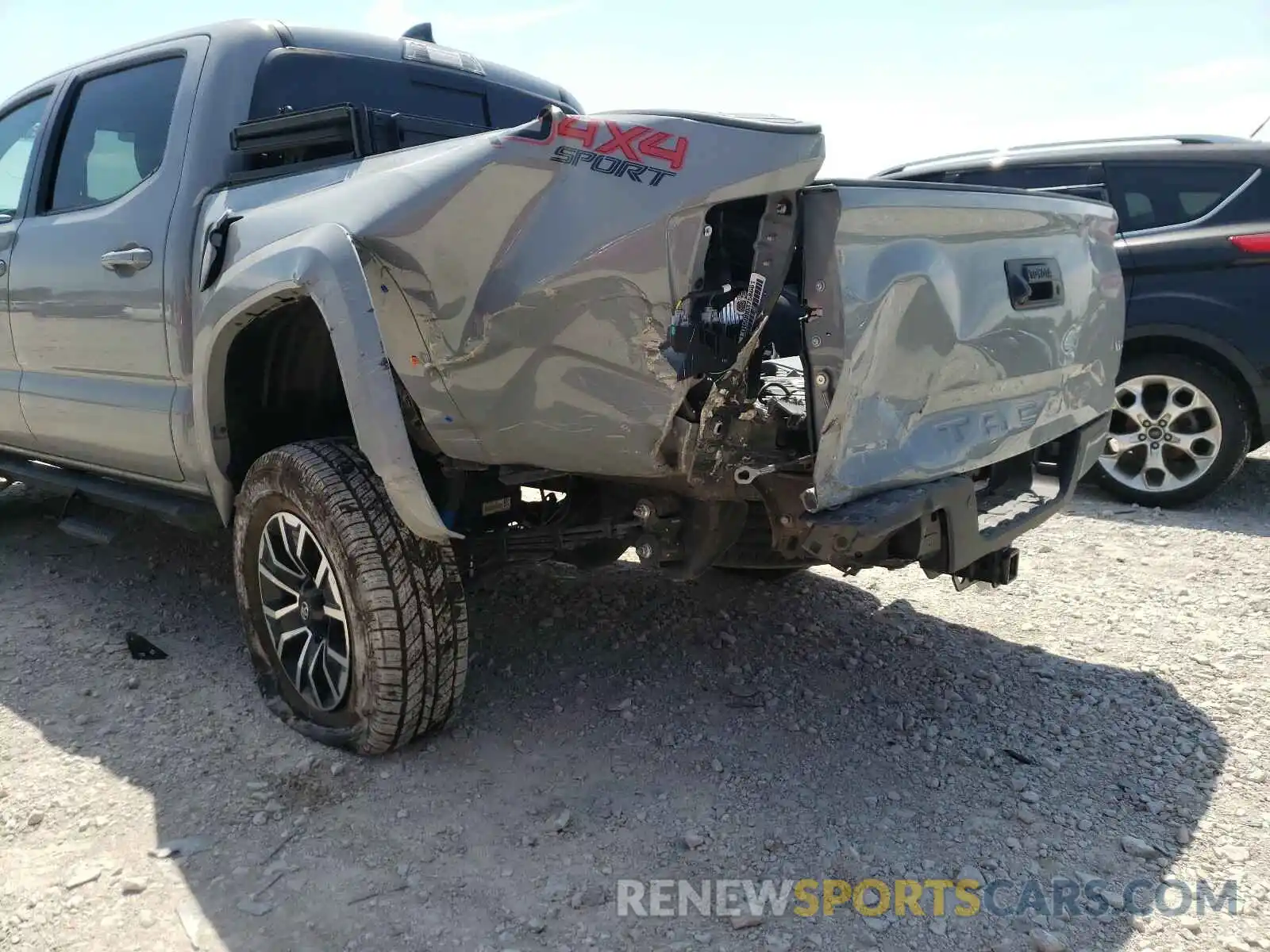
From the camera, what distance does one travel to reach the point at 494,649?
353 cm

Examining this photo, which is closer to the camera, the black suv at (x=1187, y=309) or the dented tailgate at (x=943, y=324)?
the dented tailgate at (x=943, y=324)

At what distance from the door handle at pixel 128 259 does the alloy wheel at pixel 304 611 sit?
989 millimetres

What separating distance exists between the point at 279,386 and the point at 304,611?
2.55 feet

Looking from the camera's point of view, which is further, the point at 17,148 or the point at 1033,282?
the point at 17,148

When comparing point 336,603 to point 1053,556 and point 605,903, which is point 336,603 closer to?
point 605,903

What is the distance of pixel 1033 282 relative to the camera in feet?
9.02

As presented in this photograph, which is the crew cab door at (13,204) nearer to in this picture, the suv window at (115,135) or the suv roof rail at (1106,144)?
the suv window at (115,135)

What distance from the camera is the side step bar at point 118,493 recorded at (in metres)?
3.38

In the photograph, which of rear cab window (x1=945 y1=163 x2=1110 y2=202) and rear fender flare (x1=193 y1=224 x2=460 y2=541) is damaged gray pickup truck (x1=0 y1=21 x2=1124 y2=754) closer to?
rear fender flare (x1=193 y1=224 x2=460 y2=541)

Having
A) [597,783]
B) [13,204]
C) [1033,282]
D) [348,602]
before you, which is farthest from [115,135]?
[1033,282]

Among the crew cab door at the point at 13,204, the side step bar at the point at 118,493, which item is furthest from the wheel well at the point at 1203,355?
the crew cab door at the point at 13,204

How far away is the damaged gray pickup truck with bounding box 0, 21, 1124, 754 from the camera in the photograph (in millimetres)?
2137

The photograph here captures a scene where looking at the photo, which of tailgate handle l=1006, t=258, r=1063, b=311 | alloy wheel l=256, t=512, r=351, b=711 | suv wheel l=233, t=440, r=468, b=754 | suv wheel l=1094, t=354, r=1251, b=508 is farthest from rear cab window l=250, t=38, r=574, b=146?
suv wheel l=1094, t=354, r=1251, b=508

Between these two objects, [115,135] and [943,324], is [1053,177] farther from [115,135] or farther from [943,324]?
[115,135]
